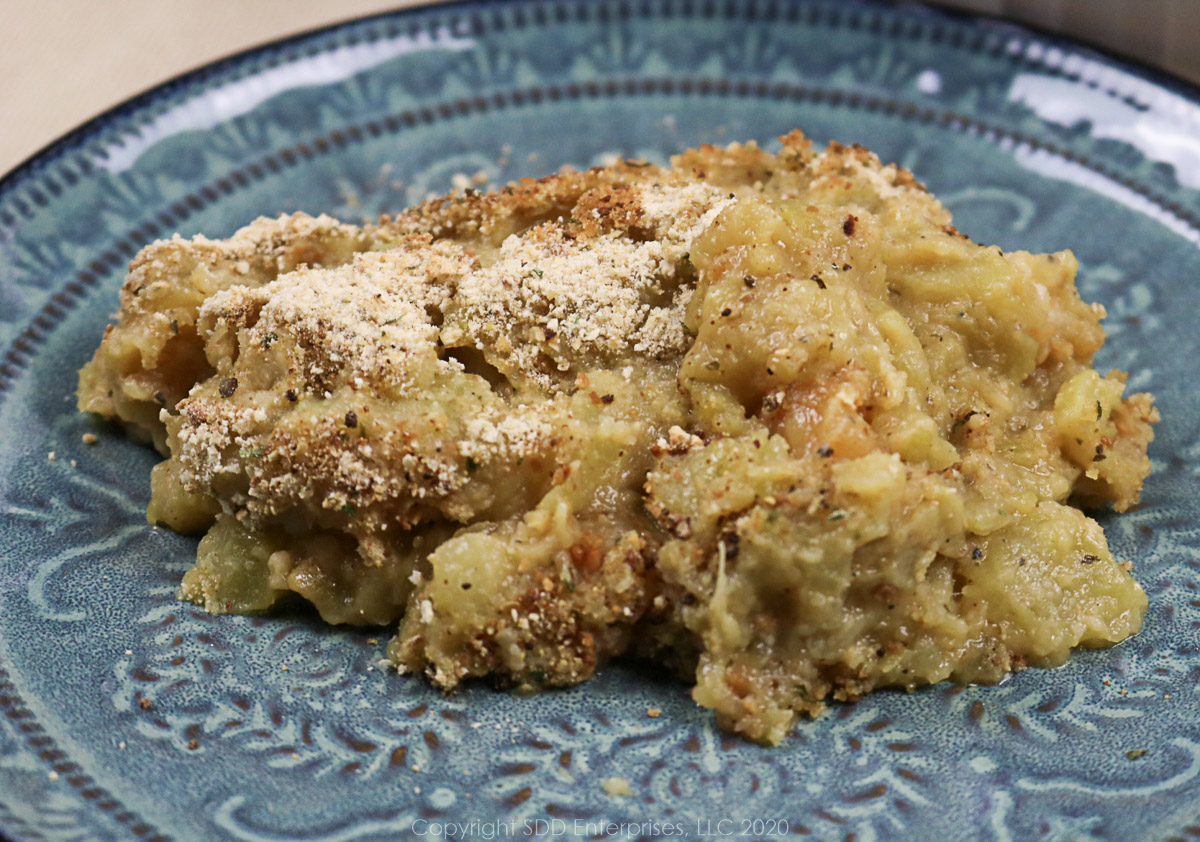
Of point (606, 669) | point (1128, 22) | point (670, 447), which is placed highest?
point (1128, 22)

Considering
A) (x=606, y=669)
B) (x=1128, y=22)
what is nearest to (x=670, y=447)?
(x=606, y=669)

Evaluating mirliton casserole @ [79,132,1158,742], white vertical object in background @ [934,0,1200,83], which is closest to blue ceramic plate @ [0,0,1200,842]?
mirliton casserole @ [79,132,1158,742]

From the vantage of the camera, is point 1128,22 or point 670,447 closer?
point 670,447

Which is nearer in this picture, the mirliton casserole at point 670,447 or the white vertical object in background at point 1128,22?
the mirliton casserole at point 670,447

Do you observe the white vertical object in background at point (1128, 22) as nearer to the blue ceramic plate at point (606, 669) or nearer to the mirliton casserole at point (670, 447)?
the blue ceramic plate at point (606, 669)

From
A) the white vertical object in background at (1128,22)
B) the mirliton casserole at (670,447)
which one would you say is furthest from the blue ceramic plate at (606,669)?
the white vertical object in background at (1128,22)

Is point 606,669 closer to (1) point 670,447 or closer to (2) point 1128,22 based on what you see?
(1) point 670,447

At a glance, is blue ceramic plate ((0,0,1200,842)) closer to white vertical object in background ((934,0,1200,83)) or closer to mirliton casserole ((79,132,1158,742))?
mirliton casserole ((79,132,1158,742))

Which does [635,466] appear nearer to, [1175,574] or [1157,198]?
[1175,574]
